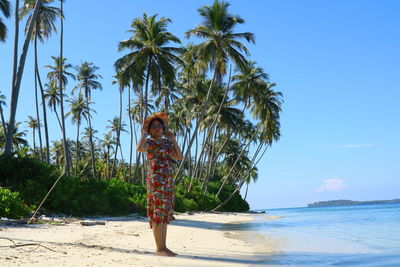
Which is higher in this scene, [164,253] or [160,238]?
[160,238]

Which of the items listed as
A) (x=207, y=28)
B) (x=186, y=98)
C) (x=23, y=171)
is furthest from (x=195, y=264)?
(x=186, y=98)

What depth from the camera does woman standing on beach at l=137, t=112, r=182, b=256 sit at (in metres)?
4.55

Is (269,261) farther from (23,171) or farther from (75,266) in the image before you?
(23,171)

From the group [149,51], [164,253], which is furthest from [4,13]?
[164,253]

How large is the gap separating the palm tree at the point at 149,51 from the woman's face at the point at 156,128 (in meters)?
18.3

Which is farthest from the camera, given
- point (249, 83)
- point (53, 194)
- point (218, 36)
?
point (249, 83)

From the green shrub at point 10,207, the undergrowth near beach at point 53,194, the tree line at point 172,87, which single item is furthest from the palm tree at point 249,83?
the green shrub at point 10,207

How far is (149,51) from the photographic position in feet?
75.2

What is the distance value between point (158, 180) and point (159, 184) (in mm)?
51

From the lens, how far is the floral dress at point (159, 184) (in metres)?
4.55

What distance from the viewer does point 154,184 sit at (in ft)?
14.9

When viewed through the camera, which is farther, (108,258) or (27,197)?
(27,197)

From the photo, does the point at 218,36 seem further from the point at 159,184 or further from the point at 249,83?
the point at 159,184

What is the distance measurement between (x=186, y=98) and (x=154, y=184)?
27018mm
